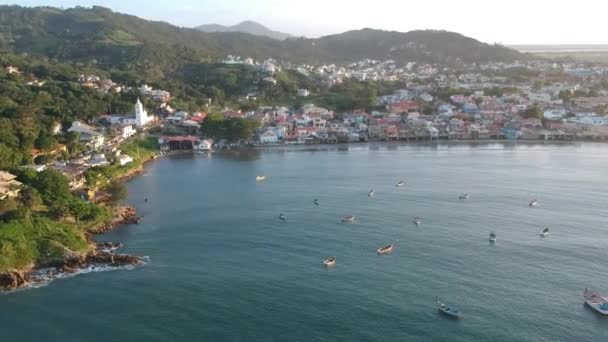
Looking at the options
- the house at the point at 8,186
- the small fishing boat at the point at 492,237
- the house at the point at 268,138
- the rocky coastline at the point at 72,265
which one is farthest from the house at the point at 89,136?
the small fishing boat at the point at 492,237

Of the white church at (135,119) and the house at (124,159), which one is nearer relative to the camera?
the house at (124,159)

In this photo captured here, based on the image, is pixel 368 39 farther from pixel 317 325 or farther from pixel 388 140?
pixel 317 325

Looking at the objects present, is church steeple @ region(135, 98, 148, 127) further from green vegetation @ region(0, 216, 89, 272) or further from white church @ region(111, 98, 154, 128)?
green vegetation @ region(0, 216, 89, 272)

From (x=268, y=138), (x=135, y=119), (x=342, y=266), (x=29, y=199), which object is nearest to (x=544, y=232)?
(x=342, y=266)

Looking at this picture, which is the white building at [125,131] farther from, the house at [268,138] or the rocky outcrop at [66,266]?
the rocky outcrop at [66,266]

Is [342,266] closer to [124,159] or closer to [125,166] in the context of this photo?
[125,166]

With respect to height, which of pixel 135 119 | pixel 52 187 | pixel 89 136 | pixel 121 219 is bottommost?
pixel 121 219
